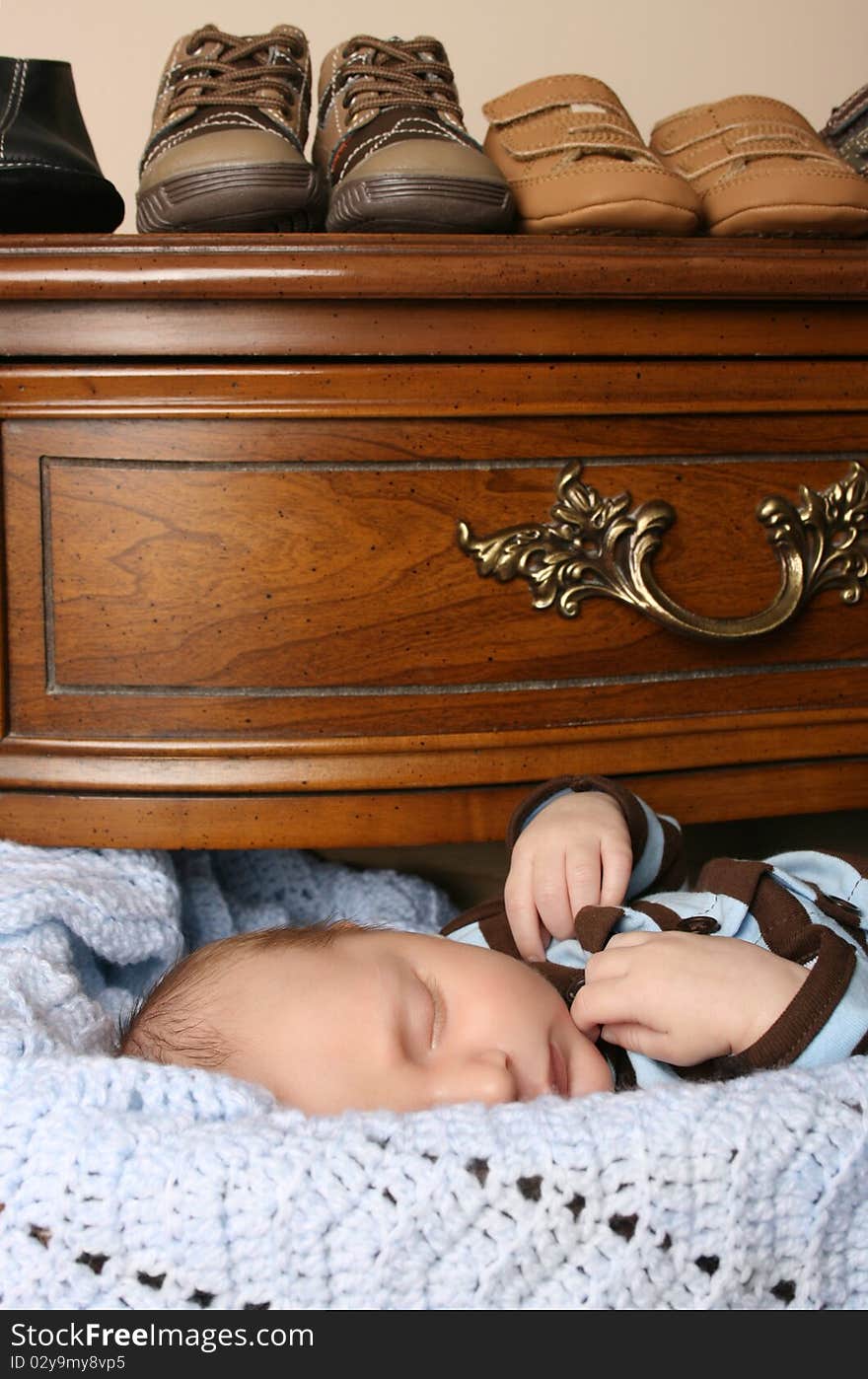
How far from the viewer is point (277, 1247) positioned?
19.0 inches

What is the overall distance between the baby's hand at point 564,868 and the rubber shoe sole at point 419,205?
399 millimetres

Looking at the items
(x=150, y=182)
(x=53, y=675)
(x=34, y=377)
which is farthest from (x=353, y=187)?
(x=53, y=675)

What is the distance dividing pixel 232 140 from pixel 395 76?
7.2 inches

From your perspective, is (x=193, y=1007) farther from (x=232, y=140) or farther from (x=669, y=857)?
(x=232, y=140)

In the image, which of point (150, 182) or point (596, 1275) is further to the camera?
point (150, 182)

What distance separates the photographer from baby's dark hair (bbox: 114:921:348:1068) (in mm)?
640

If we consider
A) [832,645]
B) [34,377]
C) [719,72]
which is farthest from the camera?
[719,72]

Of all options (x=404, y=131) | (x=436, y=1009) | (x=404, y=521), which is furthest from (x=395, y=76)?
(x=436, y=1009)

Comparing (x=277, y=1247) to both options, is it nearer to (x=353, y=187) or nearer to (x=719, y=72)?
(x=353, y=187)

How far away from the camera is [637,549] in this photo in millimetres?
833

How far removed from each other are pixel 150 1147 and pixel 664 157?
815 mm

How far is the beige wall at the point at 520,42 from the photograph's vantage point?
4.78 feet

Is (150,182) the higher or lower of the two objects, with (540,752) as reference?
higher
